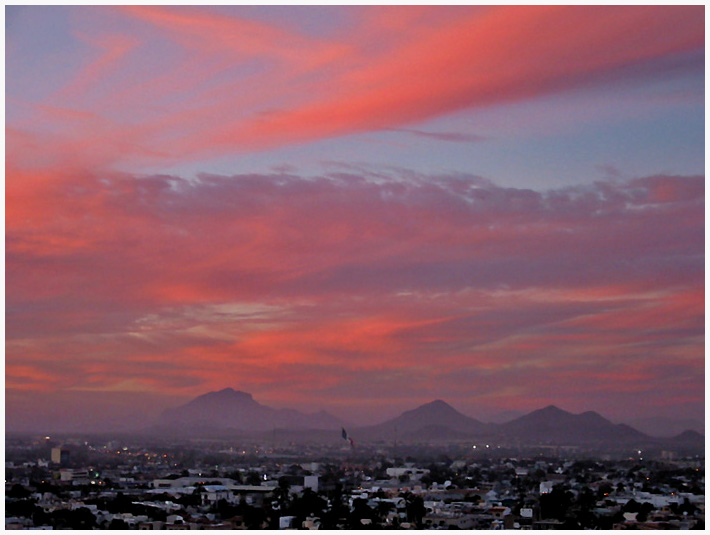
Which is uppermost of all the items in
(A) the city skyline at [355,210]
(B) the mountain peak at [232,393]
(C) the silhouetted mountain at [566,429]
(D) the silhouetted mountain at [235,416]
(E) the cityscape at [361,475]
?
(A) the city skyline at [355,210]

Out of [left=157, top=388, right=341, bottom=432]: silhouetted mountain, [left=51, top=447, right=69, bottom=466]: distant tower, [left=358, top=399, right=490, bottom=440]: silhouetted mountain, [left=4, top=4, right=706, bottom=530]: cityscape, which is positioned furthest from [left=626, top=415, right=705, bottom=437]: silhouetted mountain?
[left=51, top=447, right=69, bottom=466]: distant tower

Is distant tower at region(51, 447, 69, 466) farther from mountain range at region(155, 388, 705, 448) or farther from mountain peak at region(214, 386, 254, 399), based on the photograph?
mountain peak at region(214, 386, 254, 399)

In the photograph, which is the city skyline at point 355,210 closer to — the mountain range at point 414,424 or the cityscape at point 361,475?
the mountain range at point 414,424

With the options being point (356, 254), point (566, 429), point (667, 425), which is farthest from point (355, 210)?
point (667, 425)

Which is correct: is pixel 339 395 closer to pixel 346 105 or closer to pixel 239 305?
pixel 239 305

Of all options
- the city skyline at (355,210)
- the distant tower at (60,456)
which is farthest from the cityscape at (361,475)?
the city skyline at (355,210)

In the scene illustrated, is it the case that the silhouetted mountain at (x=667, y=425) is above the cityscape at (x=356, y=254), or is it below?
below

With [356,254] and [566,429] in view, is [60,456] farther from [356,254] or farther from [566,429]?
[566,429]
